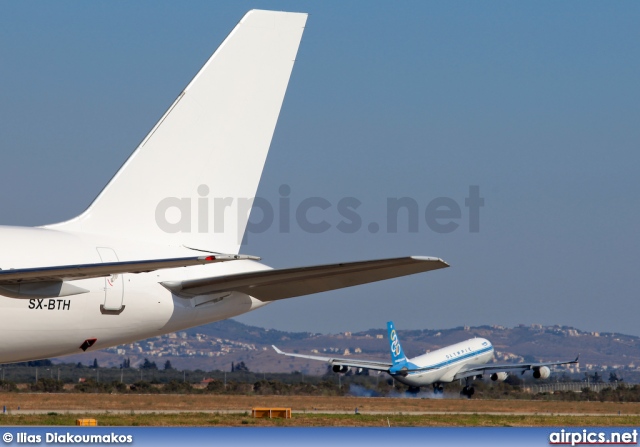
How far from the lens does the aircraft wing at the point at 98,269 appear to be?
45.2ft

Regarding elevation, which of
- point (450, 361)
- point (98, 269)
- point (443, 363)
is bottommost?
point (98, 269)

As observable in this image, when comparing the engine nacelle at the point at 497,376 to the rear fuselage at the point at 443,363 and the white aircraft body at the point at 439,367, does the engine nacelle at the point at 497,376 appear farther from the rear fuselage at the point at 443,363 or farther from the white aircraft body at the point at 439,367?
the rear fuselage at the point at 443,363

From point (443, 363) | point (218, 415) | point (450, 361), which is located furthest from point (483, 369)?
point (218, 415)

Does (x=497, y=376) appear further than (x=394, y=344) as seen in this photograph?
Yes

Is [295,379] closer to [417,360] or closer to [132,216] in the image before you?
[417,360]

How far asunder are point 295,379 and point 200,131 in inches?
2964

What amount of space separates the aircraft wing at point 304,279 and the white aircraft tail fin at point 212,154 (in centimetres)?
164

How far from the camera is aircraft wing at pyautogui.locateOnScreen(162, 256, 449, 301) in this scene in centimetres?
1520

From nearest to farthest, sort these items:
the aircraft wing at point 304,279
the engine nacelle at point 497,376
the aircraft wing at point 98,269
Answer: the aircraft wing at point 98,269 → the aircraft wing at point 304,279 → the engine nacelle at point 497,376

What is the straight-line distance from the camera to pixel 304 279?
53.6 ft

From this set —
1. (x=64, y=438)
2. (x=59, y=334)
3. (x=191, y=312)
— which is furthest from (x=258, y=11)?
(x=64, y=438)

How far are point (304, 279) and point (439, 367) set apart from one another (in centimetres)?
7181

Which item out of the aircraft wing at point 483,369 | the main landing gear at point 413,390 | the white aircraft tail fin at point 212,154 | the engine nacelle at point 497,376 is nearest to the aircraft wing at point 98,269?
the white aircraft tail fin at point 212,154

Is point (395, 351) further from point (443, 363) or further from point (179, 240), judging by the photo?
point (179, 240)
